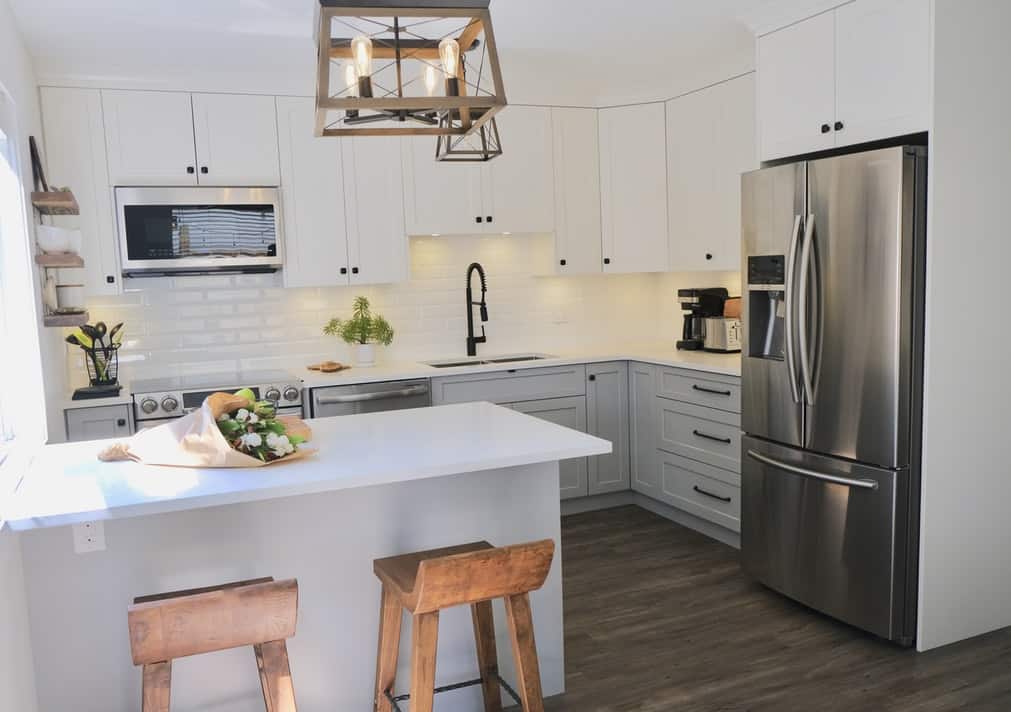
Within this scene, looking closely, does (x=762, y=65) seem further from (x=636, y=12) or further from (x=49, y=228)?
(x=49, y=228)

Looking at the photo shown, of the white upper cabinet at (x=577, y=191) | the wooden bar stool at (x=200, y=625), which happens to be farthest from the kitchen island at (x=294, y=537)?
the white upper cabinet at (x=577, y=191)

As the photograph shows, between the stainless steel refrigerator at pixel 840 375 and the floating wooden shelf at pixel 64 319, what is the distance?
2756 mm

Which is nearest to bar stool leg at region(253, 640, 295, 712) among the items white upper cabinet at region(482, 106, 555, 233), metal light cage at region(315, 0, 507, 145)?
metal light cage at region(315, 0, 507, 145)

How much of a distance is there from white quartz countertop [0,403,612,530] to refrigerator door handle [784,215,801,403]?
1.14 m

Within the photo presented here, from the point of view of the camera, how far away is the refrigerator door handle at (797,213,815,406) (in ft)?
10.7

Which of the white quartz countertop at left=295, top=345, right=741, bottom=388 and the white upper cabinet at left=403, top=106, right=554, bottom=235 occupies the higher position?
the white upper cabinet at left=403, top=106, right=554, bottom=235

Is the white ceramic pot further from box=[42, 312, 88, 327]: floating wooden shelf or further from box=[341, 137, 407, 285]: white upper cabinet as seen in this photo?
box=[42, 312, 88, 327]: floating wooden shelf

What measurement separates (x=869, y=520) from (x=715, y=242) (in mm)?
2021

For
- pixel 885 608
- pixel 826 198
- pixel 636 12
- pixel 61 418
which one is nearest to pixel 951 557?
pixel 885 608

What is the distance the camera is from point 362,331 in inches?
192

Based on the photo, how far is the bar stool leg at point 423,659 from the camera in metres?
2.21

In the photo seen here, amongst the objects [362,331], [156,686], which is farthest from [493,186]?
[156,686]

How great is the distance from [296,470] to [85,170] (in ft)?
8.94

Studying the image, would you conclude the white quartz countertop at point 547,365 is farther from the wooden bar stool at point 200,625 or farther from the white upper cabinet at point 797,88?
the wooden bar stool at point 200,625
